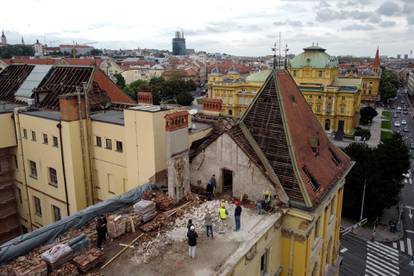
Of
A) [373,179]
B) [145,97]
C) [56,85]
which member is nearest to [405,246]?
[373,179]

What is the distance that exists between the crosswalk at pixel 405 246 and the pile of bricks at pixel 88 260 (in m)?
39.7

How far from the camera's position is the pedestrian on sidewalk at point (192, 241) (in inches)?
616

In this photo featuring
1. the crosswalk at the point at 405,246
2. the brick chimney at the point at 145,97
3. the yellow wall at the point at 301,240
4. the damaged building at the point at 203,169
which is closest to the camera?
the damaged building at the point at 203,169

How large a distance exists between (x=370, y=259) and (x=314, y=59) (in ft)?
234

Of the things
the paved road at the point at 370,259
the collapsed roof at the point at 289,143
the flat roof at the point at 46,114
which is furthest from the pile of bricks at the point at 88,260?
the paved road at the point at 370,259

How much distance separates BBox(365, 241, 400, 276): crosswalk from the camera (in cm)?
3706

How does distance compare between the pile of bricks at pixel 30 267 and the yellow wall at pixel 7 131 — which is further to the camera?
the yellow wall at pixel 7 131

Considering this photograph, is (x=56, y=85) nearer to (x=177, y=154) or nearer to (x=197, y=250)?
(x=177, y=154)

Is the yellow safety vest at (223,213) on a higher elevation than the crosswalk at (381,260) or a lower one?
higher

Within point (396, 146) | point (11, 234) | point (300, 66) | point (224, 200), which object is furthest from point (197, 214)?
point (300, 66)

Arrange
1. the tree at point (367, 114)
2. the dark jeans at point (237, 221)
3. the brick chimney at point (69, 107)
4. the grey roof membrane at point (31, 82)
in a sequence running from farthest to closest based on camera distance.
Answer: the tree at point (367, 114)
the grey roof membrane at point (31, 82)
the brick chimney at point (69, 107)
the dark jeans at point (237, 221)

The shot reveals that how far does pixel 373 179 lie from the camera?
44219 millimetres

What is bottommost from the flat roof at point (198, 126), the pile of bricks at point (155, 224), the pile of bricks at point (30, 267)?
the pile of bricks at point (155, 224)

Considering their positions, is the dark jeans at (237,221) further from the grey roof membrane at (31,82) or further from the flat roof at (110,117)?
the grey roof membrane at (31,82)
